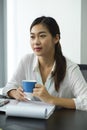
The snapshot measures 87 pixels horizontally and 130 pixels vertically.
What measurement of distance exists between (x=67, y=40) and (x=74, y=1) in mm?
448

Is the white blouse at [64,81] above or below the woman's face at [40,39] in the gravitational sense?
below

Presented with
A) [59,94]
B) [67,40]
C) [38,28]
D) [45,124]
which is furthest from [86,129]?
[67,40]

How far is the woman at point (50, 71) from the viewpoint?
1.48 meters

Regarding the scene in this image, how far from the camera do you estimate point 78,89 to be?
1457 mm

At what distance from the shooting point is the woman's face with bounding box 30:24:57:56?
152 centimetres

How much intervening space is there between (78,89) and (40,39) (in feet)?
1.38

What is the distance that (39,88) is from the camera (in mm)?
1286

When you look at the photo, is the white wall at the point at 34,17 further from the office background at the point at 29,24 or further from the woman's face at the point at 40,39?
the woman's face at the point at 40,39

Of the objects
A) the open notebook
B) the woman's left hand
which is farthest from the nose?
the open notebook

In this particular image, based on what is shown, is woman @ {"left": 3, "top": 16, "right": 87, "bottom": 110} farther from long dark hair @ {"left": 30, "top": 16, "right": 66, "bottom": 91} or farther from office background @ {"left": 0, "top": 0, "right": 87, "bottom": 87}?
office background @ {"left": 0, "top": 0, "right": 87, "bottom": 87}

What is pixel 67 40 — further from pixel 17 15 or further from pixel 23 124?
pixel 23 124

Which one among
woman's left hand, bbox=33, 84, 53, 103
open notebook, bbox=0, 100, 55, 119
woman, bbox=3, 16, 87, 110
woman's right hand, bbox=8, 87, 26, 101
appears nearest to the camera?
open notebook, bbox=0, 100, 55, 119

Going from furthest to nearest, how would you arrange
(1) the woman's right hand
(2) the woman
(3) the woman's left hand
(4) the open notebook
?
(2) the woman → (1) the woman's right hand → (3) the woman's left hand → (4) the open notebook

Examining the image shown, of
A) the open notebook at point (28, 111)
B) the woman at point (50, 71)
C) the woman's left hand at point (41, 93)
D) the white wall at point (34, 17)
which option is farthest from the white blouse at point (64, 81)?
the white wall at point (34, 17)
